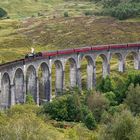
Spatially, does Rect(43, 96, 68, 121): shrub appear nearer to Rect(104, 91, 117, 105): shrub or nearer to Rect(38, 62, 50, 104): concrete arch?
Rect(104, 91, 117, 105): shrub

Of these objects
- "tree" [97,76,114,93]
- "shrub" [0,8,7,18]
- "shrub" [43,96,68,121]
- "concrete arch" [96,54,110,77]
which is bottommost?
"shrub" [43,96,68,121]

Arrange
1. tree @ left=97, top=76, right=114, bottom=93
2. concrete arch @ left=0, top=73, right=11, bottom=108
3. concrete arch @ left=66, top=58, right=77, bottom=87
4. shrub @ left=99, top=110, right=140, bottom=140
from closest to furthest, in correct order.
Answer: shrub @ left=99, top=110, right=140, bottom=140 < concrete arch @ left=0, top=73, right=11, bottom=108 < tree @ left=97, top=76, right=114, bottom=93 < concrete arch @ left=66, top=58, right=77, bottom=87

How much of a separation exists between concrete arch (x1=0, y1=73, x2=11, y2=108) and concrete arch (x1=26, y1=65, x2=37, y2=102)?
647 centimetres

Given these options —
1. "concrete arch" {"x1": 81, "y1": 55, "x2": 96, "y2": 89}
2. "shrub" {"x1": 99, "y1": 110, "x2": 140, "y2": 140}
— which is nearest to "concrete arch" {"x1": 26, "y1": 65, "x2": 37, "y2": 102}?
"concrete arch" {"x1": 81, "y1": 55, "x2": 96, "y2": 89}

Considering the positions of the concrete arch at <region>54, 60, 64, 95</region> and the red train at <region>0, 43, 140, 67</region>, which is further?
the concrete arch at <region>54, 60, 64, 95</region>

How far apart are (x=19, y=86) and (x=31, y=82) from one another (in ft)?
13.3

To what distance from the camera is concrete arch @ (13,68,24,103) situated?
7512 cm

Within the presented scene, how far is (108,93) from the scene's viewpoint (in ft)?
241

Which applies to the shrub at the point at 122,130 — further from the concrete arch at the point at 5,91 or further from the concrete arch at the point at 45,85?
the concrete arch at the point at 45,85

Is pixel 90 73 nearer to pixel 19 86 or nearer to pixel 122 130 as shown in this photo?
pixel 19 86

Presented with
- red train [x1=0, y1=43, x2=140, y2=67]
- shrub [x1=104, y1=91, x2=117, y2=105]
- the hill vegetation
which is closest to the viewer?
the hill vegetation

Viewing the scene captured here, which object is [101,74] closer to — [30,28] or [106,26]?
[106,26]

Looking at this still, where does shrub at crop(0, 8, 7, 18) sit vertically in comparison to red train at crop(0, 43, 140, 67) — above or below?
above

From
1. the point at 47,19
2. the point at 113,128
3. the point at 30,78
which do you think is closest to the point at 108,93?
the point at 30,78
